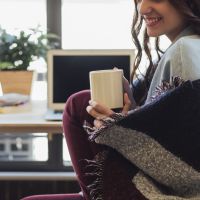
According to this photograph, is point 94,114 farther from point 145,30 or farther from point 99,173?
point 145,30

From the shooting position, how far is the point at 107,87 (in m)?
0.84

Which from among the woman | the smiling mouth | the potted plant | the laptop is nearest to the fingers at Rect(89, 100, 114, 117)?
the woman

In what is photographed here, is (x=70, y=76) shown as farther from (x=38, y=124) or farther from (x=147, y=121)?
(x=147, y=121)

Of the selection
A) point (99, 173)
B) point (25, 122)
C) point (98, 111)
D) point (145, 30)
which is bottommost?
point (25, 122)

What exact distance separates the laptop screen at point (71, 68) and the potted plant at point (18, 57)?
159 mm

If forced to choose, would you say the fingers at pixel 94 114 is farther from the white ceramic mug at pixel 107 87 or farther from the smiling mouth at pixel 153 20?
the smiling mouth at pixel 153 20

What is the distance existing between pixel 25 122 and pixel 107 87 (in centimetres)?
87

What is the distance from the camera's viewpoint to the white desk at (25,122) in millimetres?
1624

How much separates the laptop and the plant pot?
15 cm

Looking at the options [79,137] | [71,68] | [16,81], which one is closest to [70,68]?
[71,68]

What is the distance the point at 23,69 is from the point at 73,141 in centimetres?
113

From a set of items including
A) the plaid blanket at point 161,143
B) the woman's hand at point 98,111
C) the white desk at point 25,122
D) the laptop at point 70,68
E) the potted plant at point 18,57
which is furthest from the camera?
the potted plant at point 18,57

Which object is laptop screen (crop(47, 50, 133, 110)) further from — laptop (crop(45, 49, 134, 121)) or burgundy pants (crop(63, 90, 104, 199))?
burgundy pants (crop(63, 90, 104, 199))

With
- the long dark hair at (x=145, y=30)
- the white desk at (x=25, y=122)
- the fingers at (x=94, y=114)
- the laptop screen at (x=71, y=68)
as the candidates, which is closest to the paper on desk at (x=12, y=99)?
the white desk at (x=25, y=122)
